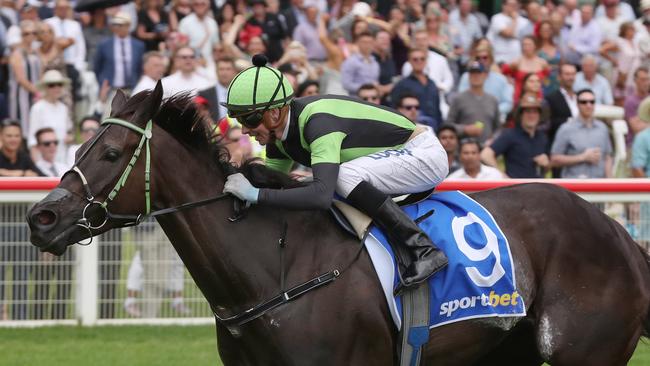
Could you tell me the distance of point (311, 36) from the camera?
14266 millimetres

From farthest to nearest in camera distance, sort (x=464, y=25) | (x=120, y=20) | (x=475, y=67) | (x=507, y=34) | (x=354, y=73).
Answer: (x=464, y=25) → (x=507, y=34) → (x=354, y=73) → (x=120, y=20) → (x=475, y=67)

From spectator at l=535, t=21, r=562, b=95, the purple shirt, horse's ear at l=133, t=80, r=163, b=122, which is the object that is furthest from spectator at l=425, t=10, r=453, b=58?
horse's ear at l=133, t=80, r=163, b=122

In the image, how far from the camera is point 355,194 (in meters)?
5.16

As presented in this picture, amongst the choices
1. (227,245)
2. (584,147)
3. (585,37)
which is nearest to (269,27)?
(585,37)

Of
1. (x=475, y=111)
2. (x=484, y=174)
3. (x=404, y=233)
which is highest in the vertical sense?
(x=404, y=233)

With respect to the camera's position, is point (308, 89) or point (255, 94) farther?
point (308, 89)

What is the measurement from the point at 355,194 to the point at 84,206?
1.15 meters

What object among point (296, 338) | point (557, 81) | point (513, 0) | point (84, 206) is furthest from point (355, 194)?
point (513, 0)

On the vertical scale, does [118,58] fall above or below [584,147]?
below

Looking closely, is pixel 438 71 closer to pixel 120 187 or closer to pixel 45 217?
pixel 120 187

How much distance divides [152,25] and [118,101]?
29.6ft

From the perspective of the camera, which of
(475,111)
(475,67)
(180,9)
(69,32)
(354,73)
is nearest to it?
(475,111)

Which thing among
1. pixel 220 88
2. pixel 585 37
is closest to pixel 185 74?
pixel 220 88

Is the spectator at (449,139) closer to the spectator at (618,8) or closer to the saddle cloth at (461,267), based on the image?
the saddle cloth at (461,267)
